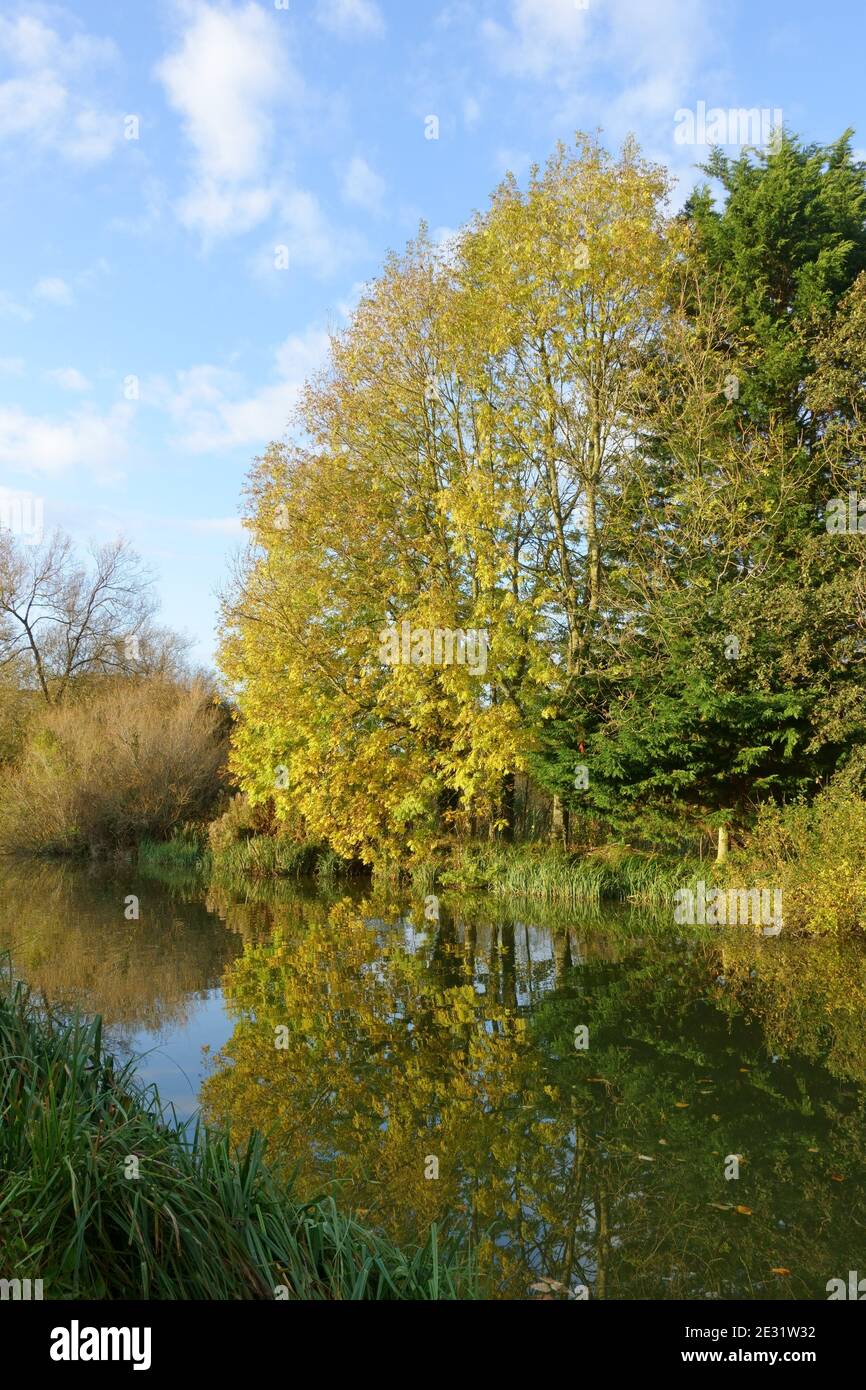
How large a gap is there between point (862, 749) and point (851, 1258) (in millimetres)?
10979

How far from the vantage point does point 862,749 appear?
573 inches

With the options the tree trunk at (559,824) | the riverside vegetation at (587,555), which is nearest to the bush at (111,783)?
the riverside vegetation at (587,555)

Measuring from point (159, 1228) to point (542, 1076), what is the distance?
4518mm

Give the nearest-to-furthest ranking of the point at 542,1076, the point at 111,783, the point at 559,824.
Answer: the point at 542,1076, the point at 559,824, the point at 111,783

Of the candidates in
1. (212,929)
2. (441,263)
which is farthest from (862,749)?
(441,263)

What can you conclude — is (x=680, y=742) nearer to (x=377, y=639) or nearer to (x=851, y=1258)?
(x=377, y=639)

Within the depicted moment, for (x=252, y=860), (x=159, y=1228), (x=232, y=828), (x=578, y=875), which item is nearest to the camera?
(x=159, y=1228)

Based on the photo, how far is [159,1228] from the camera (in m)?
3.55

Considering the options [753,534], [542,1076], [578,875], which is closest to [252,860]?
[578,875]

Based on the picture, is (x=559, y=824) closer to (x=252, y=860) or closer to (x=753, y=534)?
(x=753, y=534)

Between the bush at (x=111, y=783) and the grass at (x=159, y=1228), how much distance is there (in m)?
22.2

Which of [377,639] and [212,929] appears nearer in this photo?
[212,929]

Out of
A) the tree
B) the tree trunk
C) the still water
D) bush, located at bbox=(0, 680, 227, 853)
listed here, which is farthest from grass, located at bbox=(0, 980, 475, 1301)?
bush, located at bbox=(0, 680, 227, 853)
